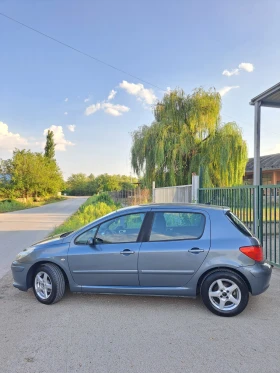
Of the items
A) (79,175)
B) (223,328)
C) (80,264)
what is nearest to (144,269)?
(80,264)

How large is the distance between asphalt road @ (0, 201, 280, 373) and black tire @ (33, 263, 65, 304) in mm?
95

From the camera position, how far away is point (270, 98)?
26.7ft

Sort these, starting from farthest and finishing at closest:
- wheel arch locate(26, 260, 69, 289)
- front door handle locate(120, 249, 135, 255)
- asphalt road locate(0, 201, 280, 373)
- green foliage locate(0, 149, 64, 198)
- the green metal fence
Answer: green foliage locate(0, 149, 64, 198) → the green metal fence → wheel arch locate(26, 260, 69, 289) → front door handle locate(120, 249, 135, 255) → asphalt road locate(0, 201, 280, 373)

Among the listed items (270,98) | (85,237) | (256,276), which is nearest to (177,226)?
(256,276)

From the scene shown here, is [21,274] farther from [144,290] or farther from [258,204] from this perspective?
[258,204]

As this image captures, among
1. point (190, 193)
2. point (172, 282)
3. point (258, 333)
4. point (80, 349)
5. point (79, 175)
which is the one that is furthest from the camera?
point (79, 175)

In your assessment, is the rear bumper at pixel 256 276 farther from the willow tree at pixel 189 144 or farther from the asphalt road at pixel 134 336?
the willow tree at pixel 189 144

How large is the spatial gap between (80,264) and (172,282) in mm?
1344

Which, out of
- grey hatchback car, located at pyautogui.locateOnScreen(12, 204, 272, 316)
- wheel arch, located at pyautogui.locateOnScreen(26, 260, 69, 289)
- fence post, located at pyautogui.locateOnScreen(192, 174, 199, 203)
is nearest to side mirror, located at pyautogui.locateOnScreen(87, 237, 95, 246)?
grey hatchback car, located at pyautogui.locateOnScreen(12, 204, 272, 316)

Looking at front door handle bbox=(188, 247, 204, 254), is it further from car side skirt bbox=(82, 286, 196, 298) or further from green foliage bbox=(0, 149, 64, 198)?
green foliage bbox=(0, 149, 64, 198)

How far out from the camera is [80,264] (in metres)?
3.99

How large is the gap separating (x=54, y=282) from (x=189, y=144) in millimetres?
11487

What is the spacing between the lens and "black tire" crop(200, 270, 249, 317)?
3.58 metres

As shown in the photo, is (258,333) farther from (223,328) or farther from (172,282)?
(172,282)
